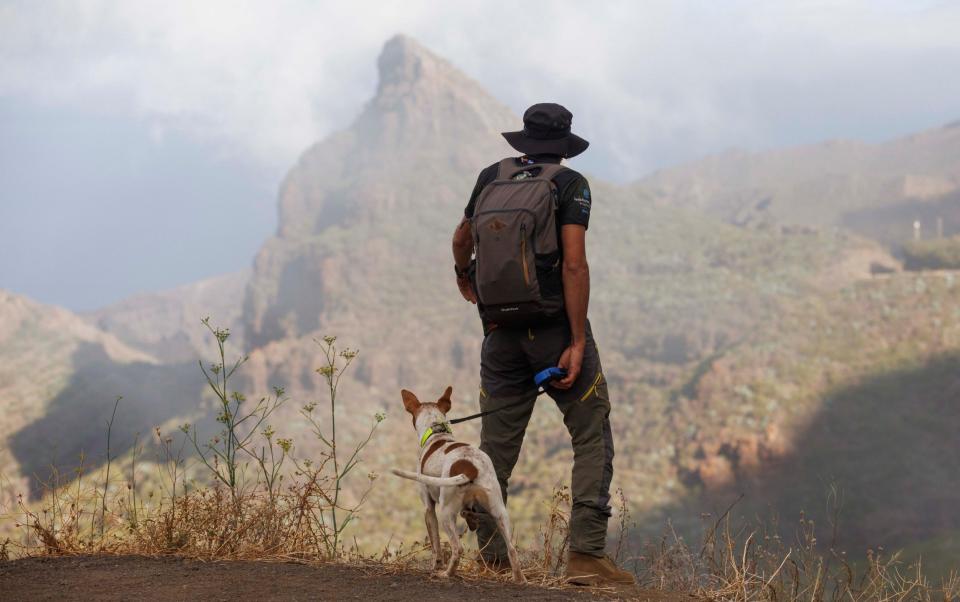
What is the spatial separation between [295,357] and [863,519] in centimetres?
3335

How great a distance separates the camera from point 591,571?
15.5 feet

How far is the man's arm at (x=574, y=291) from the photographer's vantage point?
4570 millimetres

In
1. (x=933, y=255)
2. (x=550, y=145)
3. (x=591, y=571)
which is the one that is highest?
(x=933, y=255)

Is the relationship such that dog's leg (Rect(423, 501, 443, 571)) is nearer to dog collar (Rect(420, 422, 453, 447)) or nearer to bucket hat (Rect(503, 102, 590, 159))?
dog collar (Rect(420, 422, 453, 447))

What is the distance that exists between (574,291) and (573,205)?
0.44 metres

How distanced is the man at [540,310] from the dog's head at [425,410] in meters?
0.26

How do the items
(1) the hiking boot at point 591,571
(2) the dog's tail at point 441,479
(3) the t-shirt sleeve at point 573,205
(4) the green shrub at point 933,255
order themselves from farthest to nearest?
(4) the green shrub at point 933,255 → (1) the hiking boot at point 591,571 → (3) the t-shirt sleeve at point 573,205 → (2) the dog's tail at point 441,479

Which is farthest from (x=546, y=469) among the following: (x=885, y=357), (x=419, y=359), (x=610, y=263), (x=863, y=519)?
(x=610, y=263)

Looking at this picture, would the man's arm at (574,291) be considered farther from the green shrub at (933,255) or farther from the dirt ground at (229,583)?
the green shrub at (933,255)

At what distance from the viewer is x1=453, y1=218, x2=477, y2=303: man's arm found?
499cm

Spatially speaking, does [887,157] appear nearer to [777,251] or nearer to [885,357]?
[777,251]

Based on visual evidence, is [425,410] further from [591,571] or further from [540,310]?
[591,571]

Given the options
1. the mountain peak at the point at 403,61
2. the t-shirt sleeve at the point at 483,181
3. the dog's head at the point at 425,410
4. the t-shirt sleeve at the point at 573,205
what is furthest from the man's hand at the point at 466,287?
the mountain peak at the point at 403,61

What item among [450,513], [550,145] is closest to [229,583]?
[450,513]
